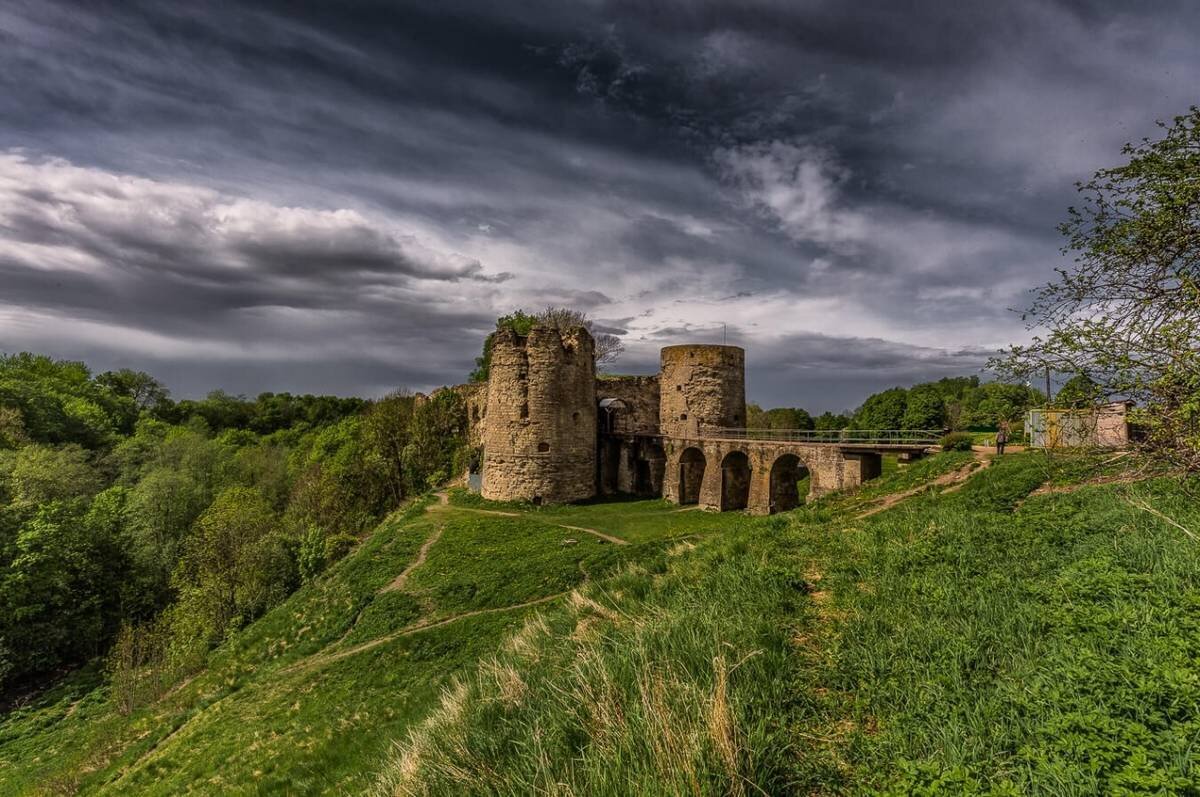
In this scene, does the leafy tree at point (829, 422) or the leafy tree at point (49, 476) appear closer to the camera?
the leafy tree at point (49, 476)

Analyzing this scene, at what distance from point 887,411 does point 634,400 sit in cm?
2189

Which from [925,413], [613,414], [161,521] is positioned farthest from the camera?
[925,413]

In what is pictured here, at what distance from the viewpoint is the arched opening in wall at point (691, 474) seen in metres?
26.3

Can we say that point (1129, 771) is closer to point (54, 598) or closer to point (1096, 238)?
point (1096, 238)

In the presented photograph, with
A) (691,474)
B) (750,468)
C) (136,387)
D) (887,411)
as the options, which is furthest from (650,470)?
(136,387)

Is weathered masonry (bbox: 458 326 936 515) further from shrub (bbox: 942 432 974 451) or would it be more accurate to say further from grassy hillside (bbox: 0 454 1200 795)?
grassy hillside (bbox: 0 454 1200 795)

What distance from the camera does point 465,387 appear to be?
126 feet

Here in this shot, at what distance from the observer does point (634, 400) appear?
3281cm

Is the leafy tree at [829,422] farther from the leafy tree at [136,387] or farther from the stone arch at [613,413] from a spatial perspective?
the leafy tree at [136,387]

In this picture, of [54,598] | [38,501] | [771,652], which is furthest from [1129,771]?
[38,501]

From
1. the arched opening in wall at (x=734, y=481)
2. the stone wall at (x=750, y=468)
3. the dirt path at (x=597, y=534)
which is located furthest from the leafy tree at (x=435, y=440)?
the arched opening in wall at (x=734, y=481)

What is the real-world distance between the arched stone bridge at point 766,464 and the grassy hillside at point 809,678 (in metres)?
5.25

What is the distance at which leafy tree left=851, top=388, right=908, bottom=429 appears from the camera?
135ft

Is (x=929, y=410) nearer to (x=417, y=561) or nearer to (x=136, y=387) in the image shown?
(x=417, y=561)
